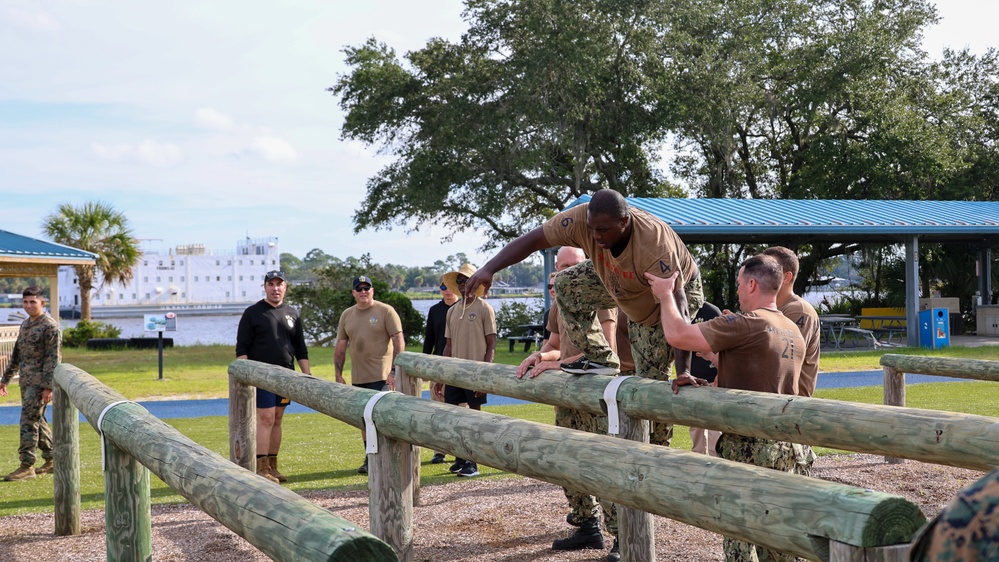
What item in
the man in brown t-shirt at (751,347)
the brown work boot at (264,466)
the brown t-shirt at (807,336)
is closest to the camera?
the man in brown t-shirt at (751,347)

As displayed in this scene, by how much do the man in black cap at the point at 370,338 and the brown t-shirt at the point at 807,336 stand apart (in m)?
4.49

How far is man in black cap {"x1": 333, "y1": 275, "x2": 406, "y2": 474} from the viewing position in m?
9.15

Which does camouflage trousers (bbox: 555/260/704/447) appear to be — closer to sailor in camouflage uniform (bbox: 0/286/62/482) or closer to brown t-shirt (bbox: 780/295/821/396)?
brown t-shirt (bbox: 780/295/821/396)

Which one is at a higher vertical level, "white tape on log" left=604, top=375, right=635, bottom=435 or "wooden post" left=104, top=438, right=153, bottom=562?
"white tape on log" left=604, top=375, right=635, bottom=435

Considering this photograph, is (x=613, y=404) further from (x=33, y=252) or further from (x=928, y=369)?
(x=33, y=252)

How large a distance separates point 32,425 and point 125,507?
5.44m

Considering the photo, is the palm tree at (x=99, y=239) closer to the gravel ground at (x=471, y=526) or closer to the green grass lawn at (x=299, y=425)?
the green grass lawn at (x=299, y=425)

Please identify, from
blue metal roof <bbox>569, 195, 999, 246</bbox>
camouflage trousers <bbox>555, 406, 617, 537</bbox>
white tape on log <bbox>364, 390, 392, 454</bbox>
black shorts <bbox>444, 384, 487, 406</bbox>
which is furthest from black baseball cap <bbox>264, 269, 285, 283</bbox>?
blue metal roof <bbox>569, 195, 999, 246</bbox>

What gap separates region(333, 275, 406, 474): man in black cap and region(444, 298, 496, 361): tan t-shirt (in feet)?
1.97

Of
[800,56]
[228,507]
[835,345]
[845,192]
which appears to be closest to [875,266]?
[845,192]

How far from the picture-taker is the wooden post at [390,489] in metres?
4.30

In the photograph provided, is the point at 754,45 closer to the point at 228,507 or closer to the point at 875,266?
the point at 875,266

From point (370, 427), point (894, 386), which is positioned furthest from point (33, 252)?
point (370, 427)

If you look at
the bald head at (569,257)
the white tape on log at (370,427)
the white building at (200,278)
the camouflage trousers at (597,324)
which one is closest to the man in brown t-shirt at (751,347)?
the camouflage trousers at (597,324)
